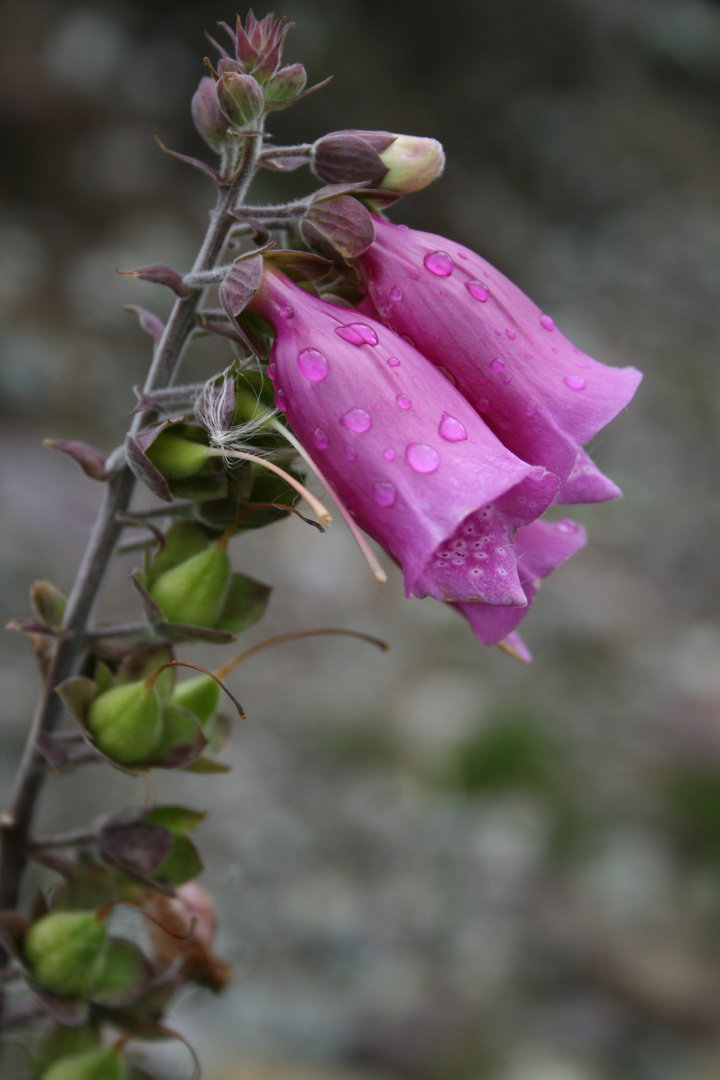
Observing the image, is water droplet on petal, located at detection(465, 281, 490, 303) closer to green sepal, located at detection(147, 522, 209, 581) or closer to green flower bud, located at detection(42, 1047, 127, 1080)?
green sepal, located at detection(147, 522, 209, 581)

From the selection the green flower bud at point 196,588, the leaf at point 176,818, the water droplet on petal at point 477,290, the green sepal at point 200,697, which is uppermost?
Answer: the water droplet on petal at point 477,290

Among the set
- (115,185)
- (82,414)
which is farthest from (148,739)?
(115,185)

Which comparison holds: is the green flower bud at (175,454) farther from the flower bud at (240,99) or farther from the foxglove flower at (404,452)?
the flower bud at (240,99)

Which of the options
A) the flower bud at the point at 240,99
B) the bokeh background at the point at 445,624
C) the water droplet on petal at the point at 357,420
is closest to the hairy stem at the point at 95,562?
the flower bud at the point at 240,99

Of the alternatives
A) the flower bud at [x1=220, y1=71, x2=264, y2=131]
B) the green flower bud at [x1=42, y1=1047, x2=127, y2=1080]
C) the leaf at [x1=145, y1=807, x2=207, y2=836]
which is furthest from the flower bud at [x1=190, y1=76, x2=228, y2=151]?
the green flower bud at [x1=42, y1=1047, x2=127, y2=1080]

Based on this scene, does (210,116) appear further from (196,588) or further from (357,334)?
(196,588)

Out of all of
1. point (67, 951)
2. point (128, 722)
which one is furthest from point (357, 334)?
point (67, 951)

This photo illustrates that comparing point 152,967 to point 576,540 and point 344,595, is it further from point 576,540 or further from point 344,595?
point 344,595
